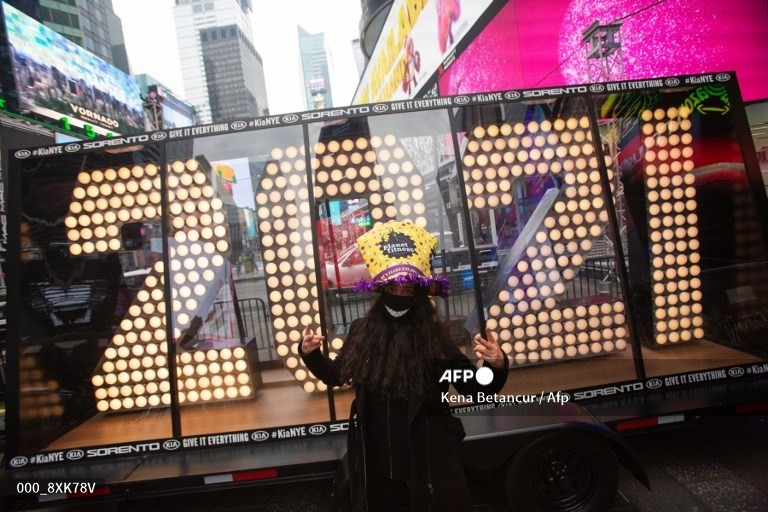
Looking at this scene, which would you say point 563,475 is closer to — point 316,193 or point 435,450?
point 435,450

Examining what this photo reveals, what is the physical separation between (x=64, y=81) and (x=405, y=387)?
1153 inches

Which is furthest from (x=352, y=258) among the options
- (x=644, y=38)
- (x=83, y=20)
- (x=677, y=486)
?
(x=83, y=20)

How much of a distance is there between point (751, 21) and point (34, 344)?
353 inches

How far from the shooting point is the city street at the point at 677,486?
9.57ft

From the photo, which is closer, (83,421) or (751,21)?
(83,421)

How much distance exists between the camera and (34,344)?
3441 mm

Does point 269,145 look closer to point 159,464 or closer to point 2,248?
point 159,464

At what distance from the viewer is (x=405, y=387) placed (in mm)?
1780

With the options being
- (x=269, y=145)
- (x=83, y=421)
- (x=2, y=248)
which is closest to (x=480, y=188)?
(x=269, y=145)

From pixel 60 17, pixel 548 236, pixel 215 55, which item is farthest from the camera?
pixel 215 55

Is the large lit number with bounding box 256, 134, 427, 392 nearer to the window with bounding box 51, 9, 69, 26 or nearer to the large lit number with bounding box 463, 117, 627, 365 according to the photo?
the large lit number with bounding box 463, 117, 627, 365

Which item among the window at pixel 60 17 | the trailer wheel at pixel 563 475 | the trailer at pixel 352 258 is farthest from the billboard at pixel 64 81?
the trailer wheel at pixel 563 475

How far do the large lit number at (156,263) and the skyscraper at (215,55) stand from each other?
441 feet

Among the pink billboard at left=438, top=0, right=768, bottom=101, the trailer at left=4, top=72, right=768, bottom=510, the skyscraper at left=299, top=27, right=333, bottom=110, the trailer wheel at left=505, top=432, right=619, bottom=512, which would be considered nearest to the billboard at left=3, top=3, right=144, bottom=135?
the trailer at left=4, top=72, right=768, bottom=510
